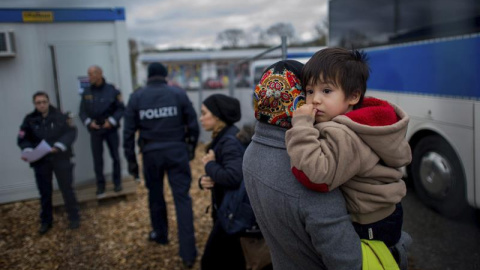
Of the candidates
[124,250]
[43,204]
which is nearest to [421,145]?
[124,250]

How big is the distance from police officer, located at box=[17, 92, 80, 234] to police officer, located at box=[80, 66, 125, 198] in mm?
730

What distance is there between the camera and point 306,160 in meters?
A: 1.23

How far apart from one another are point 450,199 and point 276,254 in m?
3.95

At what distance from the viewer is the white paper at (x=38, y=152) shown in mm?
4523

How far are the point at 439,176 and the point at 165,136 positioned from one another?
348 cm

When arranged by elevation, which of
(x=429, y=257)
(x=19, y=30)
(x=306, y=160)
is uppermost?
(x=19, y=30)

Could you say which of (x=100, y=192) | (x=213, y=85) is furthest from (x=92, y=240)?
(x=213, y=85)

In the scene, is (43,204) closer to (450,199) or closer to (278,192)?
(278,192)

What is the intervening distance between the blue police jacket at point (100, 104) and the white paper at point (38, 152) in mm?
1170

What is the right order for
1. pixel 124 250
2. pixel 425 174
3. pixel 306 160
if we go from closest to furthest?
pixel 306 160, pixel 124 250, pixel 425 174

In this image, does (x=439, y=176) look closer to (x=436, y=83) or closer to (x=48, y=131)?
(x=436, y=83)

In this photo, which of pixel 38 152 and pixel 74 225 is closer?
pixel 38 152

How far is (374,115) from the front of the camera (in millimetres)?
1321

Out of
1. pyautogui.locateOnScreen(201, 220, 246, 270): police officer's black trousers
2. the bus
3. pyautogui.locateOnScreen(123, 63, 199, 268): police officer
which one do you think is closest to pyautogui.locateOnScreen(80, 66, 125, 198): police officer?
pyautogui.locateOnScreen(123, 63, 199, 268): police officer
